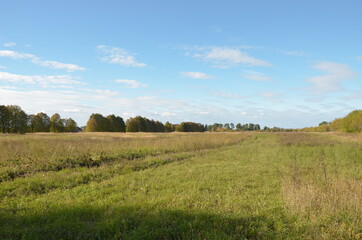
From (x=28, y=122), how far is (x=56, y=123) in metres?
8.79

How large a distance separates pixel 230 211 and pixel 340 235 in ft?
7.50

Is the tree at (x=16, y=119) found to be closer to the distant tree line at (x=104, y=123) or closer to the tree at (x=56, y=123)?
the tree at (x=56, y=123)

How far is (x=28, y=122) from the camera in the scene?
212ft

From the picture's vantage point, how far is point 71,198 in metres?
7.22

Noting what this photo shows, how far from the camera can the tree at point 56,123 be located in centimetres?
7212

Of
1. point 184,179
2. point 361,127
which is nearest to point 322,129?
point 361,127

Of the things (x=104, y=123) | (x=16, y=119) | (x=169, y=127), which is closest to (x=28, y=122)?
(x=16, y=119)

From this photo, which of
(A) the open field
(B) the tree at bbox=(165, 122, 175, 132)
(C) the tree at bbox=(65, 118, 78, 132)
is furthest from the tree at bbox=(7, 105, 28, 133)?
(B) the tree at bbox=(165, 122, 175, 132)

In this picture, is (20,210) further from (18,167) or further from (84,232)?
(18,167)

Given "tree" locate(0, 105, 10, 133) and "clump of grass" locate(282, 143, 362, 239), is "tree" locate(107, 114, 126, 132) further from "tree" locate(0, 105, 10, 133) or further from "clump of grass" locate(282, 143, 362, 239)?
"clump of grass" locate(282, 143, 362, 239)

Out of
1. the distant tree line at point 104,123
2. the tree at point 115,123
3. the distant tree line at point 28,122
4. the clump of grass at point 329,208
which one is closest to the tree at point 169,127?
the tree at point 115,123

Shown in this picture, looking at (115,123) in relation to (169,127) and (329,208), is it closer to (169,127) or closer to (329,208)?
(169,127)

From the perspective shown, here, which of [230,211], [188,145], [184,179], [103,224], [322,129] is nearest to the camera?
[103,224]

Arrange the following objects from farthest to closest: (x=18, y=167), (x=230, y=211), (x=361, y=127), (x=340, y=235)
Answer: (x=361, y=127)
(x=18, y=167)
(x=230, y=211)
(x=340, y=235)
